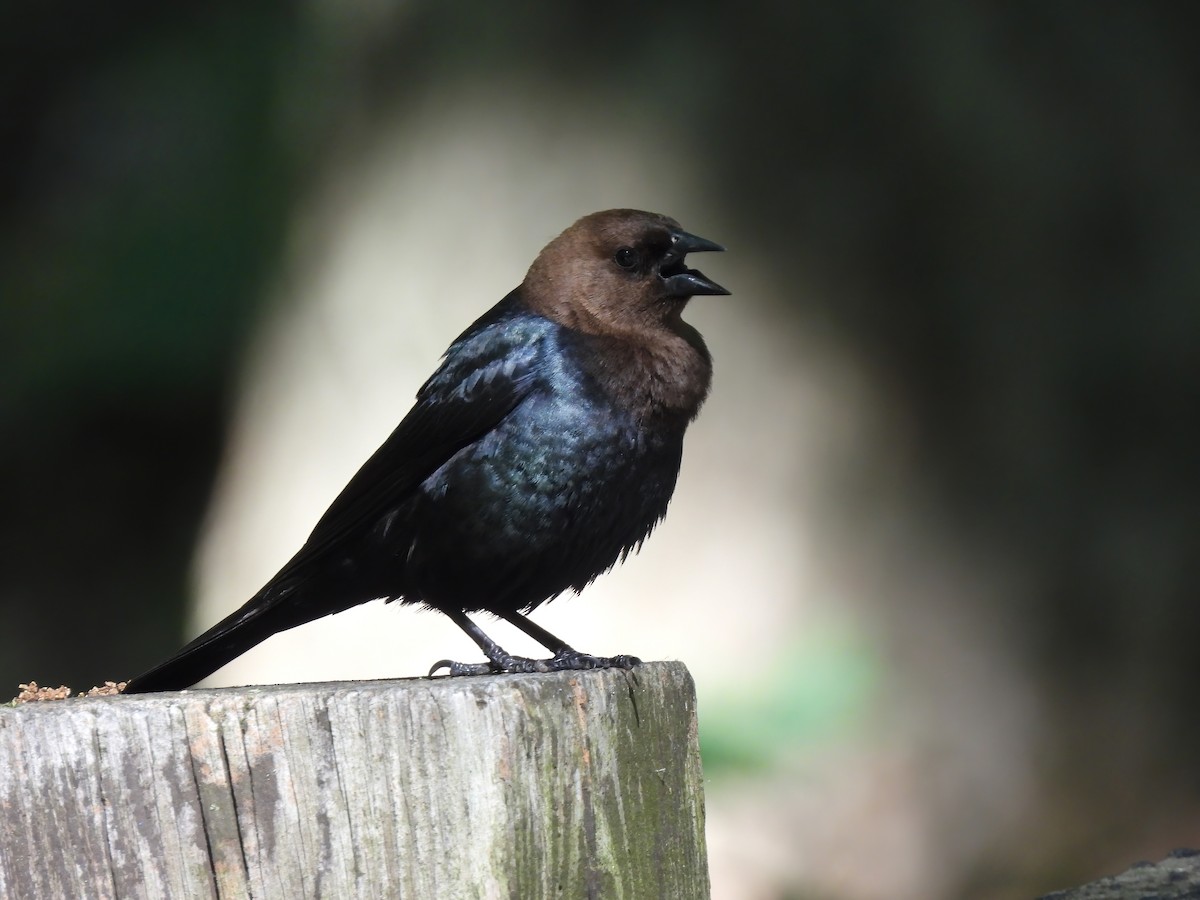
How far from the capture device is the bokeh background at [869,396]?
4508mm

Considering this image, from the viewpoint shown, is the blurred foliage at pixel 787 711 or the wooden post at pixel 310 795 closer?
the wooden post at pixel 310 795

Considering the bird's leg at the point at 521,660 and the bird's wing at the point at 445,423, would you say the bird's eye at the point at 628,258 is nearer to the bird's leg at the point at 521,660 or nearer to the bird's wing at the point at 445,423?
the bird's wing at the point at 445,423

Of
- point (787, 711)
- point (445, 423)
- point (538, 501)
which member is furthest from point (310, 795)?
point (787, 711)

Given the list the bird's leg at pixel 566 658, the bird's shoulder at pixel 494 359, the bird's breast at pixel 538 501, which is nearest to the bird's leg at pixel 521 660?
the bird's leg at pixel 566 658

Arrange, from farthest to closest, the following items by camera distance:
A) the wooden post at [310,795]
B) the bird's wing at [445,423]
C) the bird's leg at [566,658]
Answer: the bird's wing at [445,423]
the bird's leg at [566,658]
the wooden post at [310,795]

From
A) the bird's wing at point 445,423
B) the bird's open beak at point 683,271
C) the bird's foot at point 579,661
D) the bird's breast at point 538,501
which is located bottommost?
the bird's foot at point 579,661

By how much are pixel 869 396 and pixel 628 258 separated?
1.78 metres

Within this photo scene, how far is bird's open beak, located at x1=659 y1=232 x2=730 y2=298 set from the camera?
3143 mm

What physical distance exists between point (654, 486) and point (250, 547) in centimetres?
242

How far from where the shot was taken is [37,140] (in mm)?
6297

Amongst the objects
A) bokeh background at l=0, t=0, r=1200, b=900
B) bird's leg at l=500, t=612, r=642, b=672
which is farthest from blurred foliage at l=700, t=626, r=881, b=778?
bird's leg at l=500, t=612, r=642, b=672

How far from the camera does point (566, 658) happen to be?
265 cm

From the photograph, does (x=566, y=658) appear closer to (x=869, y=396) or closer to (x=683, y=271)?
(x=683, y=271)

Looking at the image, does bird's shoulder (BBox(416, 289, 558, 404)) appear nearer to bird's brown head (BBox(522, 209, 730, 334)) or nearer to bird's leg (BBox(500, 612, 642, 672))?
bird's brown head (BBox(522, 209, 730, 334))
